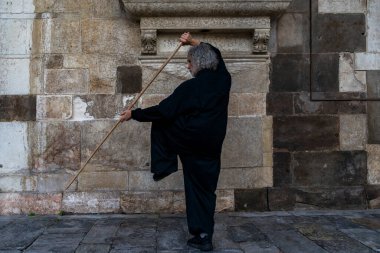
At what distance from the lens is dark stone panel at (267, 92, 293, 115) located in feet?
17.1

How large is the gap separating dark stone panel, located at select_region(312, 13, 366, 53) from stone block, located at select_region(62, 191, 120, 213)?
9.98 feet

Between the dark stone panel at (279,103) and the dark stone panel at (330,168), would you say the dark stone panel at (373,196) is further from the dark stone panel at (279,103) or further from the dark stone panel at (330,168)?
the dark stone panel at (279,103)

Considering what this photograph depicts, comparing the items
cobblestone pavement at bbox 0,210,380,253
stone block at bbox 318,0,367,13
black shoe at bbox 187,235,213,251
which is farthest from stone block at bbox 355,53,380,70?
black shoe at bbox 187,235,213,251

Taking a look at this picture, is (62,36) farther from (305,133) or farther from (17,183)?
(305,133)

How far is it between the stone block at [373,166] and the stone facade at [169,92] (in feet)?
0.04

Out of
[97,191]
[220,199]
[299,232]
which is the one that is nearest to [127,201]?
[97,191]

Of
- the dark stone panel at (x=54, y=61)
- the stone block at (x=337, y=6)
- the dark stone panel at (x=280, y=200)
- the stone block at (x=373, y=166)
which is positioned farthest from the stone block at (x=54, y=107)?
the stone block at (x=373, y=166)

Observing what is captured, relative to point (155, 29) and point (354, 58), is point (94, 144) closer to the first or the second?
point (155, 29)

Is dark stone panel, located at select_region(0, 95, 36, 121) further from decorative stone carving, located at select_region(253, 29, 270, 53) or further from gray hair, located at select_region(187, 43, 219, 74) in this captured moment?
decorative stone carving, located at select_region(253, 29, 270, 53)

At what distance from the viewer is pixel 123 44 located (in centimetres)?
517

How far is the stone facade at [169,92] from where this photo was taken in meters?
5.06

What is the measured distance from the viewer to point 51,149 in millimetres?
5094

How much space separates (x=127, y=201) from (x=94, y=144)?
78cm

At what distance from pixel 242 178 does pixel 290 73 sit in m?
Answer: 1.41
